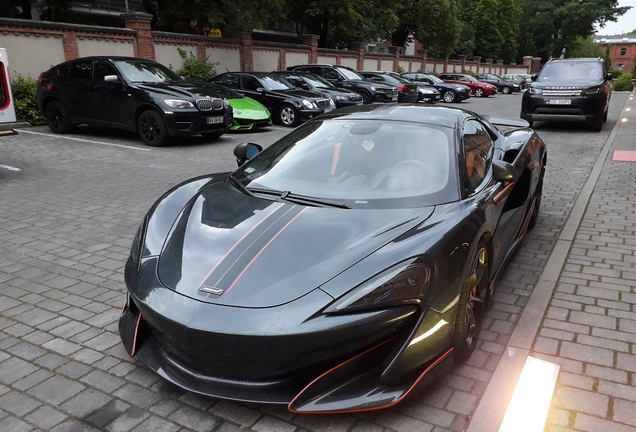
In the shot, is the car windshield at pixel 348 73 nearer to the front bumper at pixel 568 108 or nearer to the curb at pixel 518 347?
the front bumper at pixel 568 108

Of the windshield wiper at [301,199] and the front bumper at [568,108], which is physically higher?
the windshield wiper at [301,199]

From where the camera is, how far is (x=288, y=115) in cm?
1432

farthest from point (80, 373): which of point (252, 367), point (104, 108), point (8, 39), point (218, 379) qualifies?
point (8, 39)

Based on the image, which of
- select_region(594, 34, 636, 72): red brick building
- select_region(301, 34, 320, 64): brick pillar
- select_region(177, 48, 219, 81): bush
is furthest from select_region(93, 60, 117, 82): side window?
select_region(594, 34, 636, 72): red brick building

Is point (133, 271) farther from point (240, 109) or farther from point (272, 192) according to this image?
point (240, 109)

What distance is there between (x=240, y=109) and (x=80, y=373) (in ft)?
34.9

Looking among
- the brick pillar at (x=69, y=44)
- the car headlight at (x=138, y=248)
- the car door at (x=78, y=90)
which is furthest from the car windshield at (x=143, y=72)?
the car headlight at (x=138, y=248)

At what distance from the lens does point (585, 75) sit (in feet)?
45.6

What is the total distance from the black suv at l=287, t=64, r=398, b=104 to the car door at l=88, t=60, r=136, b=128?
9.39 meters

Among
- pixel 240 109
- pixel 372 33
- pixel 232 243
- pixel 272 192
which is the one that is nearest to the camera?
pixel 232 243

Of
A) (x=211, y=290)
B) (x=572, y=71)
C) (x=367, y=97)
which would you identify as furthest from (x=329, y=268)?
(x=367, y=97)

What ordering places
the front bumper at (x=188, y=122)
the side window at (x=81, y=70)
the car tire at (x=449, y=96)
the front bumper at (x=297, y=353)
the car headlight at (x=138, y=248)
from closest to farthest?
the front bumper at (x=297, y=353) < the car headlight at (x=138, y=248) < the front bumper at (x=188, y=122) < the side window at (x=81, y=70) < the car tire at (x=449, y=96)

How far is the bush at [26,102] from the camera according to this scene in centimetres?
1336

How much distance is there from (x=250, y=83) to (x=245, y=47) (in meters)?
8.31
